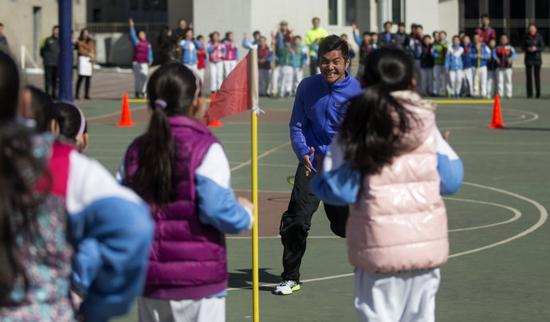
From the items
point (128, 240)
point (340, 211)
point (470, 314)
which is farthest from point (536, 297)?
point (128, 240)

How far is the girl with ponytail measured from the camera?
3473 mm

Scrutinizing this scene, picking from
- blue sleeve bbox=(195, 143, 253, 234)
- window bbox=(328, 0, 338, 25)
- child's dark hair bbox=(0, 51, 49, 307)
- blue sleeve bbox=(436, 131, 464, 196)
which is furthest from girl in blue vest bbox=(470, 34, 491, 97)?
child's dark hair bbox=(0, 51, 49, 307)

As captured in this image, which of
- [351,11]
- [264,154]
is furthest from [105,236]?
[351,11]

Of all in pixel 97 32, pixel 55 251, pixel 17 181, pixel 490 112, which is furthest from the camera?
pixel 97 32

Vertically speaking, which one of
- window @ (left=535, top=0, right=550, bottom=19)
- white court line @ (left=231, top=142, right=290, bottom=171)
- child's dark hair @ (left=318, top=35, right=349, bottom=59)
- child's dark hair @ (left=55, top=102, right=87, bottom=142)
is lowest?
white court line @ (left=231, top=142, right=290, bottom=171)

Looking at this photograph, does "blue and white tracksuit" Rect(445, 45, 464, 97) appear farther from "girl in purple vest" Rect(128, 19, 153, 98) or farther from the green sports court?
the green sports court

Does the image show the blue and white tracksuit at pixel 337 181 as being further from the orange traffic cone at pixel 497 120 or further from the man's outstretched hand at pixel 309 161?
the orange traffic cone at pixel 497 120

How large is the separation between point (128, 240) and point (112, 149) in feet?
55.6

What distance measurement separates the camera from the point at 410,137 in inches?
213

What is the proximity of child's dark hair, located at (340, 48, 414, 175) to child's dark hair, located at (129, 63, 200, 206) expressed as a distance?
0.71 m

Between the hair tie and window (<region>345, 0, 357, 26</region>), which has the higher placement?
window (<region>345, 0, 357, 26</region>)

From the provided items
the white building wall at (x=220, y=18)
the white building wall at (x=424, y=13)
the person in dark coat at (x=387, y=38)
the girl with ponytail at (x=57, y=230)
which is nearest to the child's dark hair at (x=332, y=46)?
the girl with ponytail at (x=57, y=230)

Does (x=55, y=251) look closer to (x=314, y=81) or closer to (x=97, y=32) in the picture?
(x=314, y=81)

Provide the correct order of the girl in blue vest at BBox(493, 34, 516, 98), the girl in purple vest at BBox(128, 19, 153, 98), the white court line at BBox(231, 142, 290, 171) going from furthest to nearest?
the girl in purple vest at BBox(128, 19, 153, 98) < the girl in blue vest at BBox(493, 34, 516, 98) < the white court line at BBox(231, 142, 290, 171)
